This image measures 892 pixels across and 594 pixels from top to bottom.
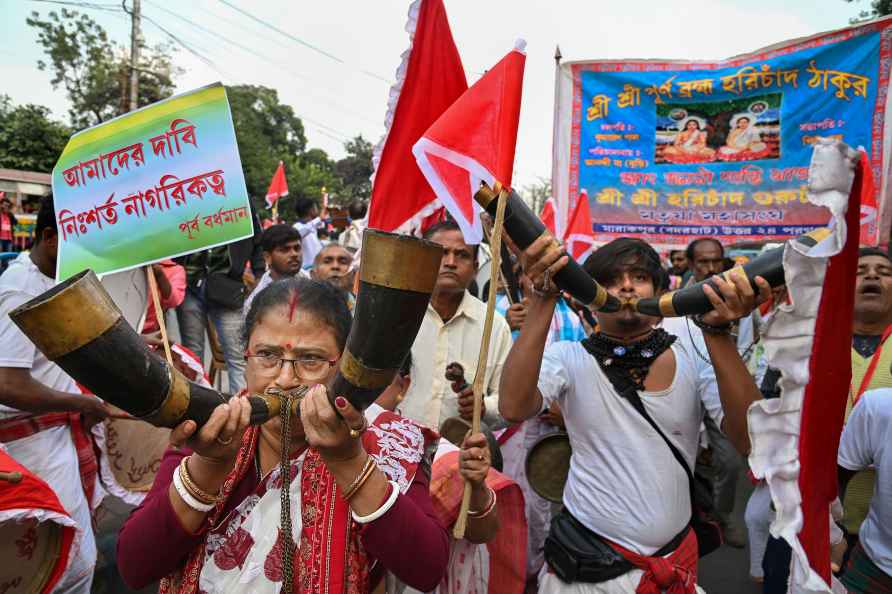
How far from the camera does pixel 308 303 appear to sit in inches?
68.4

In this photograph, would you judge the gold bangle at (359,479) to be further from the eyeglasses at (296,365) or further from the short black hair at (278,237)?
the short black hair at (278,237)

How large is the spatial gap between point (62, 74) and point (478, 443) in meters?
37.7

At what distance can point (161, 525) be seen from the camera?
147 cm

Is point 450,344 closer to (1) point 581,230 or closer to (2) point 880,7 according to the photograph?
(1) point 581,230

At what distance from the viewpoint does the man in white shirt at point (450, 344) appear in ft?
9.95

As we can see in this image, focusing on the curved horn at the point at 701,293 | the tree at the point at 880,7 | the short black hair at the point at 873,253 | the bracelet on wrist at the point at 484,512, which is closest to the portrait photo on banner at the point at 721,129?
the short black hair at the point at 873,253

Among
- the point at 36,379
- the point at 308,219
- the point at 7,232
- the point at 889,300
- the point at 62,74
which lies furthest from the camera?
the point at 62,74

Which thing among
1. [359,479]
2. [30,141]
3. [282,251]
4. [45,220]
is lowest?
[359,479]

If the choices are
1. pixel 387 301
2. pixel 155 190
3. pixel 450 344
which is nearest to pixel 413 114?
pixel 450 344

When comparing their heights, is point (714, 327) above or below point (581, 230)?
below

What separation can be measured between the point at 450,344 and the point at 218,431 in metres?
1.92

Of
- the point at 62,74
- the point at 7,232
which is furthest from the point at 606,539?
the point at 62,74

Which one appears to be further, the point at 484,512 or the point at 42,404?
the point at 42,404

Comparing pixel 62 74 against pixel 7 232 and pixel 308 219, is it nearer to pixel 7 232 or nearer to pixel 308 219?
pixel 7 232
